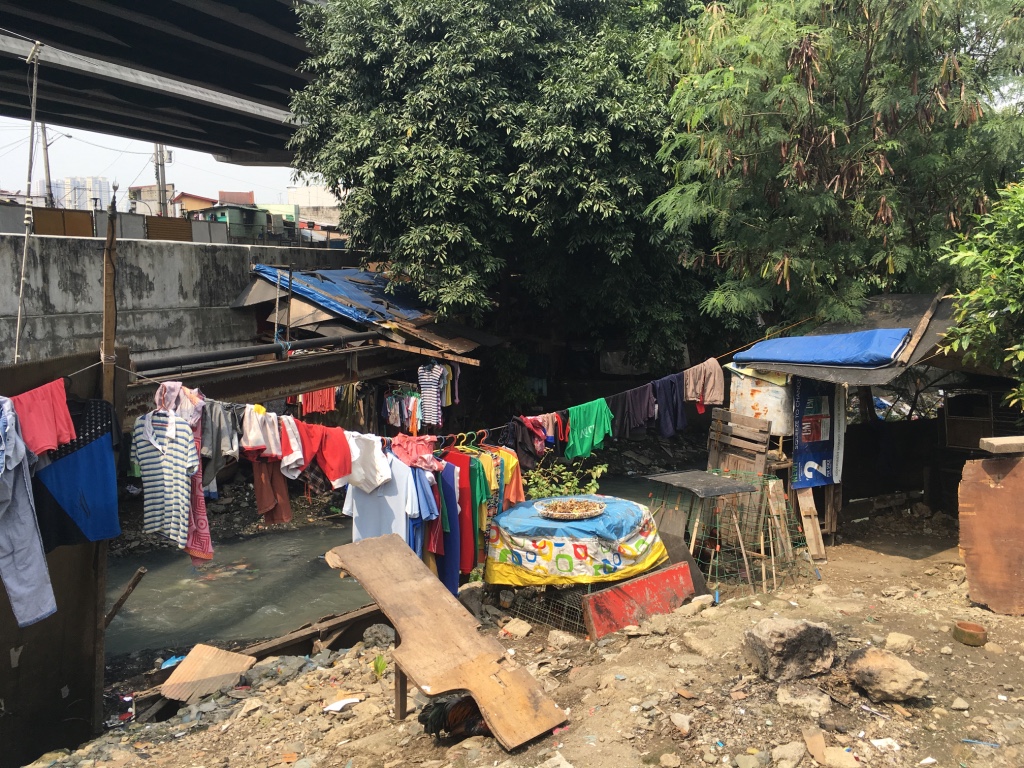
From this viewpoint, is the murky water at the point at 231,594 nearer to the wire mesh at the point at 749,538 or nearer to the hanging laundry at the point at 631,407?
the hanging laundry at the point at 631,407

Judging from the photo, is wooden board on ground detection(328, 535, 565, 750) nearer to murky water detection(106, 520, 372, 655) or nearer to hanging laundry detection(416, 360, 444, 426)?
murky water detection(106, 520, 372, 655)

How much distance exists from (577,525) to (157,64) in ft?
66.9

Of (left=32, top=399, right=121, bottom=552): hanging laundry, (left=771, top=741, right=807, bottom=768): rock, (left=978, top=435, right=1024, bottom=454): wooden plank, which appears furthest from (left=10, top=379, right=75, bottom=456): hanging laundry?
(left=978, top=435, right=1024, bottom=454): wooden plank

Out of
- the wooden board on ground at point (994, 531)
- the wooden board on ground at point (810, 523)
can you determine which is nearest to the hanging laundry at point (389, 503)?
the wooden board on ground at point (810, 523)

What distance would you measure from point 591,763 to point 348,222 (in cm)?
1084

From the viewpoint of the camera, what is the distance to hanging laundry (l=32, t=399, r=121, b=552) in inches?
225

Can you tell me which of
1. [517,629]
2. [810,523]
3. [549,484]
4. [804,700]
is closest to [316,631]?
[517,629]

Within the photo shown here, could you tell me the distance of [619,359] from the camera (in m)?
19.9

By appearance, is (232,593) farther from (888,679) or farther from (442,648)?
(888,679)

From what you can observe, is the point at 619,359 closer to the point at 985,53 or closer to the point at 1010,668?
the point at 985,53

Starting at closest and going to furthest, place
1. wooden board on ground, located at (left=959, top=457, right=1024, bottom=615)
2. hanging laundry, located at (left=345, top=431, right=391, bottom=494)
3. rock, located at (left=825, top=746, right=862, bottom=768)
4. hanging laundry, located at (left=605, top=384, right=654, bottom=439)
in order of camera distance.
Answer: rock, located at (left=825, top=746, right=862, bottom=768), wooden board on ground, located at (left=959, top=457, right=1024, bottom=615), hanging laundry, located at (left=345, top=431, right=391, bottom=494), hanging laundry, located at (left=605, top=384, right=654, bottom=439)

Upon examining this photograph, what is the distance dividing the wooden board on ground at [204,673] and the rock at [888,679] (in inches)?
202

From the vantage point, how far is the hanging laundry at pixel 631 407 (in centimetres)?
1088

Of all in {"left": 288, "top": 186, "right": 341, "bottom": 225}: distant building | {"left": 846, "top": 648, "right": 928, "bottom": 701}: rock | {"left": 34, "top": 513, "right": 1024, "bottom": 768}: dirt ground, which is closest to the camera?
{"left": 34, "top": 513, "right": 1024, "bottom": 768}: dirt ground
